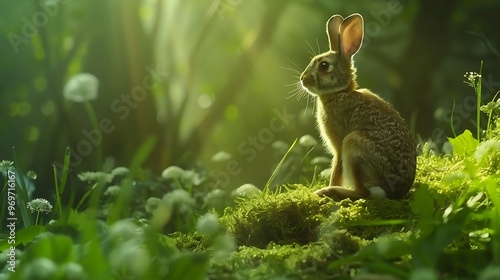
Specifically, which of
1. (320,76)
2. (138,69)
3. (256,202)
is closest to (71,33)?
(138,69)

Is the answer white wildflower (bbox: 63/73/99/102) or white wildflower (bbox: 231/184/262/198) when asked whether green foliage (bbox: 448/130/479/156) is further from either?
white wildflower (bbox: 63/73/99/102)

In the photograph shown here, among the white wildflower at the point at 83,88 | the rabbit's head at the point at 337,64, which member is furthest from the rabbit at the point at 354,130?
the white wildflower at the point at 83,88

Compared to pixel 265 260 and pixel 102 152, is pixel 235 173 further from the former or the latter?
pixel 265 260

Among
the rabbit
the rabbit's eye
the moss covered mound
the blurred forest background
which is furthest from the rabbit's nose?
the blurred forest background

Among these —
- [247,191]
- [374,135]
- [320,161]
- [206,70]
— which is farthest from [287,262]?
[206,70]

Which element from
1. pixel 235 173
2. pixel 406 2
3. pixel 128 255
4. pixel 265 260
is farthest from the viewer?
pixel 406 2

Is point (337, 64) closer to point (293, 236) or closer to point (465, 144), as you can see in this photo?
point (465, 144)
